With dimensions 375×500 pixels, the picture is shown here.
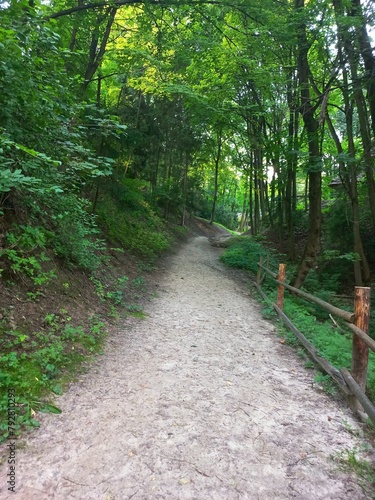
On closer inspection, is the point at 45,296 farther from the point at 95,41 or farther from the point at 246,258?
the point at 246,258

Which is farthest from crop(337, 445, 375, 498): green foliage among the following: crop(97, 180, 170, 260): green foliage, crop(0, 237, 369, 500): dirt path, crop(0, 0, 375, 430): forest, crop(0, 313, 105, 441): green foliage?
crop(97, 180, 170, 260): green foliage

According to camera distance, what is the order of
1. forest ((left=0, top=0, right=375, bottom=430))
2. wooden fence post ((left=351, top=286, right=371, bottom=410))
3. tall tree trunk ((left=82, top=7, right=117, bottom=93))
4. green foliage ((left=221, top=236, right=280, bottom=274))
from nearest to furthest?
wooden fence post ((left=351, top=286, right=371, bottom=410)), forest ((left=0, top=0, right=375, bottom=430)), tall tree trunk ((left=82, top=7, right=117, bottom=93)), green foliage ((left=221, top=236, right=280, bottom=274))

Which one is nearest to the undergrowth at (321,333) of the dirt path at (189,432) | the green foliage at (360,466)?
the dirt path at (189,432)

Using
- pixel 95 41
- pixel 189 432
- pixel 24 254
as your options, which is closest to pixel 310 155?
pixel 95 41

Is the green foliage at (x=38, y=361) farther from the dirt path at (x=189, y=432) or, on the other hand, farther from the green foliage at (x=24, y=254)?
the green foliage at (x=24, y=254)

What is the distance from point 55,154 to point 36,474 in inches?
140

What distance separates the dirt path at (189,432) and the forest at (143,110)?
0.89 m

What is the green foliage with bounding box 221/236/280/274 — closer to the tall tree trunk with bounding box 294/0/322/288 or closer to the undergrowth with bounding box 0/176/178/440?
the tall tree trunk with bounding box 294/0/322/288

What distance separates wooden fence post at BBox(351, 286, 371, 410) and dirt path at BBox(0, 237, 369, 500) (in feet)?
1.36

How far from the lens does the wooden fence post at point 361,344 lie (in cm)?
314

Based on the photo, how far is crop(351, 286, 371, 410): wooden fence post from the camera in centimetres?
314

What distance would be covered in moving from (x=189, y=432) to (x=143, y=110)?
1388 centimetres

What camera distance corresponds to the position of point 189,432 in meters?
2.70

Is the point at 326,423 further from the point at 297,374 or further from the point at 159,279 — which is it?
the point at 159,279
